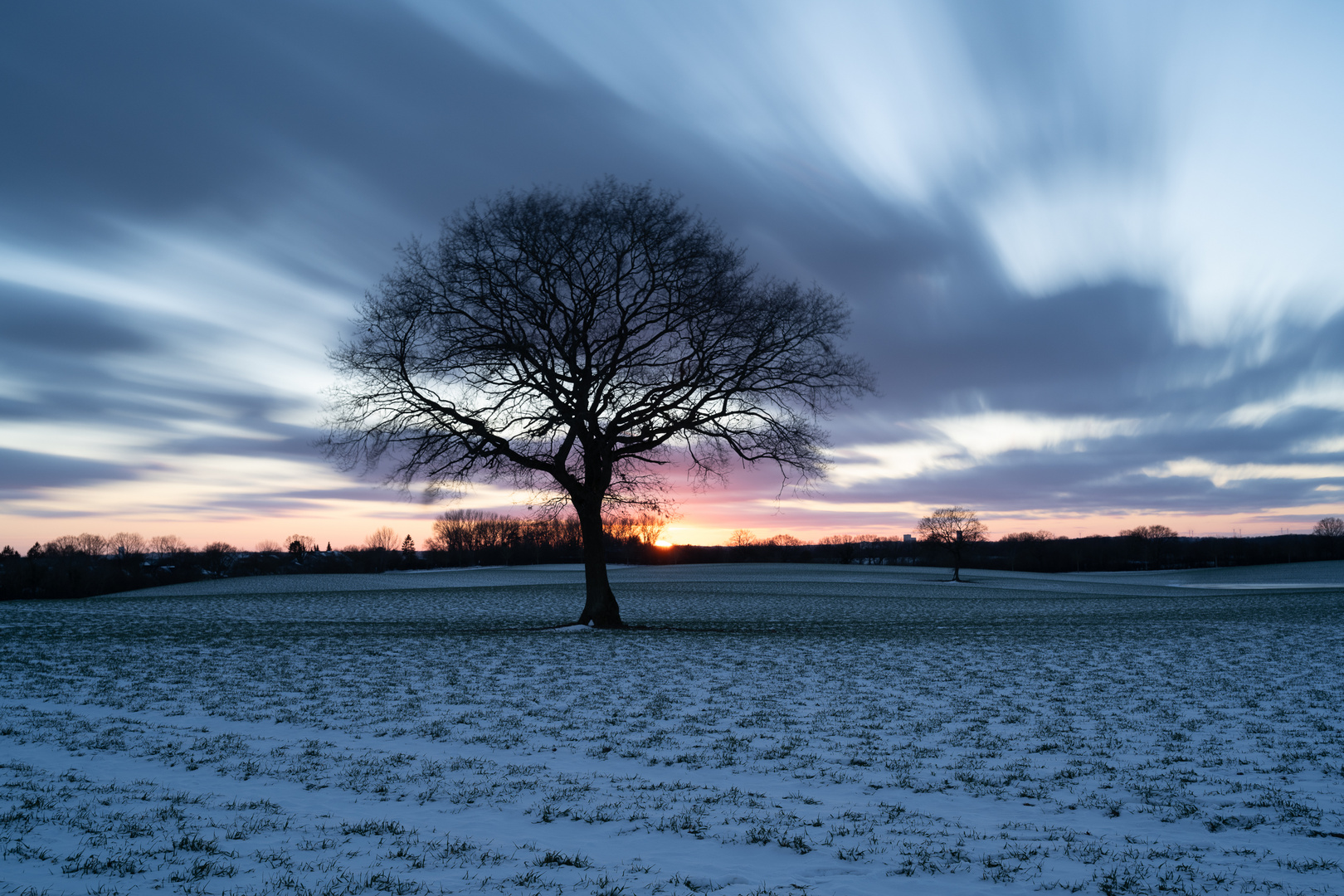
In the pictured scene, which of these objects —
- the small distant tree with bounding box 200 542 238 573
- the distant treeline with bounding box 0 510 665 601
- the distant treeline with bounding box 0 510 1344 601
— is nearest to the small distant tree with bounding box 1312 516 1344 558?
the distant treeline with bounding box 0 510 1344 601

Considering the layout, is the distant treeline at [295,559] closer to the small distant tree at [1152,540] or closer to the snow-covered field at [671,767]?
the snow-covered field at [671,767]

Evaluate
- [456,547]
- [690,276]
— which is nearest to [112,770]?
[690,276]

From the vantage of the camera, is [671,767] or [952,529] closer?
[671,767]

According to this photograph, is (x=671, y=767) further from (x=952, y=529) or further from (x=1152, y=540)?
(x=1152, y=540)

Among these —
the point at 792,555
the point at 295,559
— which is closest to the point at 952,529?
the point at 792,555

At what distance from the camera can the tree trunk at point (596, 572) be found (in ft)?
74.5

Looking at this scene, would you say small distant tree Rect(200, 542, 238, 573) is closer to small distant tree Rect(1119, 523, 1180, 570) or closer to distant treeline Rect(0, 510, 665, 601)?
distant treeline Rect(0, 510, 665, 601)

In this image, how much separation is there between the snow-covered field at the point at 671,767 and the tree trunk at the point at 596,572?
4.31 m

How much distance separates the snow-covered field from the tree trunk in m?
4.31

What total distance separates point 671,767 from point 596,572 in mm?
15842

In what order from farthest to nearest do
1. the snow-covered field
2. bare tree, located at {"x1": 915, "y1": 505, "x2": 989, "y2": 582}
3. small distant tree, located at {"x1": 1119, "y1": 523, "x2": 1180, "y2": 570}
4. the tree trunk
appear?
1. small distant tree, located at {"x1": 1119, "y1": 523, "x2": 1180, "y2": 570}
2. bare tree, located at {"x1": 915, "y1": 505, "x2": 989, "y2": 582}
3. the tree trunk
4. the snow-covered field

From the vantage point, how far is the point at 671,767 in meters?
7.95

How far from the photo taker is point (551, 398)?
72.1 ft

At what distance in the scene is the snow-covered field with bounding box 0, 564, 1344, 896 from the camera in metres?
5.20
